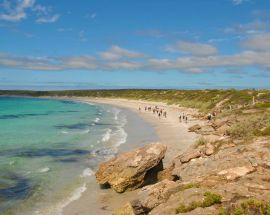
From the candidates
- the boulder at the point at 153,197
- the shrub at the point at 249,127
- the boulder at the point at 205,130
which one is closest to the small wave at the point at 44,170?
the shrub at the point at 249,127

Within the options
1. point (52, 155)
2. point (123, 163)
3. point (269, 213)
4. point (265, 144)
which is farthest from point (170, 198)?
point (52, 155)

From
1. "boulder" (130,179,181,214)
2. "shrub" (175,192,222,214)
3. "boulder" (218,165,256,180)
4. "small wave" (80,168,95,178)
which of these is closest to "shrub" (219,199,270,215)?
"shrub" (175,192,222,214)

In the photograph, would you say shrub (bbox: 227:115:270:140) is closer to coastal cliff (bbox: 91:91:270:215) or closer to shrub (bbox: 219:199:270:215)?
coastal cliff (bbox: 91:91:270:215)

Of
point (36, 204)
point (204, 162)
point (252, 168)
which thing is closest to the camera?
point (252, 168)

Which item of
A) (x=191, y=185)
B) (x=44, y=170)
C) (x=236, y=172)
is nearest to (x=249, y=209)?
(x=191, y=185)

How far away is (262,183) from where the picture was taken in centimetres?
1307

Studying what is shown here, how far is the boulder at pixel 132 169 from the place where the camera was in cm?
2084

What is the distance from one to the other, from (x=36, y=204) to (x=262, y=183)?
11401 mm

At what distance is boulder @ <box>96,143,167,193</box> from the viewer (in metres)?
20.8

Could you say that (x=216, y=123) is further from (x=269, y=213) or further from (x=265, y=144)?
(x=269, y=213)

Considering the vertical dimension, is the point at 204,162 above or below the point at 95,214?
above

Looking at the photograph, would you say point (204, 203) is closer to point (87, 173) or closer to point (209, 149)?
point (209, 149)

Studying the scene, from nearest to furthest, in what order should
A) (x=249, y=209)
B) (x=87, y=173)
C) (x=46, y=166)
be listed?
1. (x=249, y=209)
2. (x=87, y=173)
3. (x=46, y=166)

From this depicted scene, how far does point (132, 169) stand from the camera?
69.0 ft
